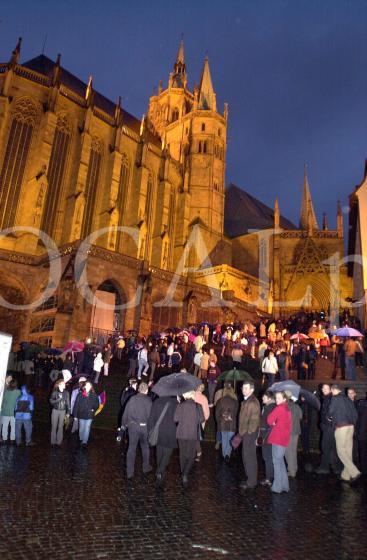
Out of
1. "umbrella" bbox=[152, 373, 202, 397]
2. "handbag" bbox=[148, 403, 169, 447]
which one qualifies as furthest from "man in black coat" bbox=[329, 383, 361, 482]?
"handbag" bbox=[148, 403, 169, 447]

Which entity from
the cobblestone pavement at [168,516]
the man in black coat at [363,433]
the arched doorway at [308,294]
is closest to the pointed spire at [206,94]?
the arched doorway at [308,294]

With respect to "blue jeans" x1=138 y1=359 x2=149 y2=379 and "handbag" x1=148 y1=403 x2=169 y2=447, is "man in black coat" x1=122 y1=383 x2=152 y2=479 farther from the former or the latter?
"blue jeans" x1=138 y1=359 x2=149 y2=379

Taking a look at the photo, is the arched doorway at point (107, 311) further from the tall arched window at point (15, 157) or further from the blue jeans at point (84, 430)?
the blue jeans at point (84, 430)

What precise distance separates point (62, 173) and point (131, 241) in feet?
23.9

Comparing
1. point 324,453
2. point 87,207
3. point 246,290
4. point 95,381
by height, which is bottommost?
point 324,453

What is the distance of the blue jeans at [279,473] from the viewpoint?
551 centimetres

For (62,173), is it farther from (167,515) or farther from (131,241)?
(167,515)

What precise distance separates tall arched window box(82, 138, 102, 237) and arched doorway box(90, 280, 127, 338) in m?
8.92

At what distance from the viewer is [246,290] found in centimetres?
3684

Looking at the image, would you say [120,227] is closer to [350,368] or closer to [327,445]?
[350,368]

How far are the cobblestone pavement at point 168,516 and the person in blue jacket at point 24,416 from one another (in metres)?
1.59

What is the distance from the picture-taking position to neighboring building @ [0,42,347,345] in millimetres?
23375

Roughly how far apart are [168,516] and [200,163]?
40.9 meters

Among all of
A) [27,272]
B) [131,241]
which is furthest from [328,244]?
[27,272]
